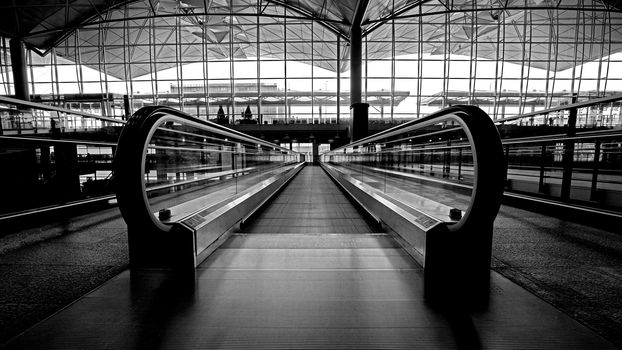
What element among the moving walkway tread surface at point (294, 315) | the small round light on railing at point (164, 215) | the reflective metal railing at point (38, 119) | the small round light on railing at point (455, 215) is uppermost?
the reflective metal railing at point (38, 119)

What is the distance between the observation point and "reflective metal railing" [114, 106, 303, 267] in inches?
73.5

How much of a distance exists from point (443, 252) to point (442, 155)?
4.19m

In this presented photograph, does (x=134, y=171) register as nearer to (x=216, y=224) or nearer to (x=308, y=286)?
(x=216, y=224)

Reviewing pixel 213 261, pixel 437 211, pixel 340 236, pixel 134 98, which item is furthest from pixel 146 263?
pixel 134 98

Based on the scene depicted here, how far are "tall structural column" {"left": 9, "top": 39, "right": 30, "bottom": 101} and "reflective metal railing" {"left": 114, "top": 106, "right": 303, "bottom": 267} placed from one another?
1073 inches

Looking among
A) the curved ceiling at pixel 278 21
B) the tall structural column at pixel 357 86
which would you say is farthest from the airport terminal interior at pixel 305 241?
the curved ceiling at pixel 278 21

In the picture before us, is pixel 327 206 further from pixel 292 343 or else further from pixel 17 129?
pixel 17 129

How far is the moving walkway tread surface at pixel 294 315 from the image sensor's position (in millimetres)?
1302

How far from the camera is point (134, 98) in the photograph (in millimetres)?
24031

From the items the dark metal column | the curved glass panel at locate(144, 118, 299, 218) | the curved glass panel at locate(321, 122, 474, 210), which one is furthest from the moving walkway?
the dark metal column

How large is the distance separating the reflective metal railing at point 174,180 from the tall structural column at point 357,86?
11.7 metres

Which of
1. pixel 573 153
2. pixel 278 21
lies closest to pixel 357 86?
pixel 278 21

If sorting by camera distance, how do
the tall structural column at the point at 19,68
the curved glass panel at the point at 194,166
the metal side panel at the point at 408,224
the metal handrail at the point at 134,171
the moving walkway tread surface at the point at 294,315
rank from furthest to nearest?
the tall structural column at the point at 19,68, the curved glass panel at the point at 194,166, the metal side panel at the point at 408,224, the metal handrail at the point at 134,171, the moving walkway tread surface at the point at 294,315

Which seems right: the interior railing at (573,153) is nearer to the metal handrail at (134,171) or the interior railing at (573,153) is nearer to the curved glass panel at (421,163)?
the curved glass panel at (421,163)
